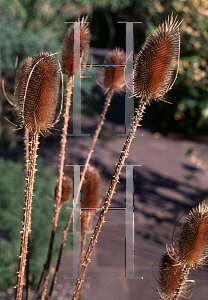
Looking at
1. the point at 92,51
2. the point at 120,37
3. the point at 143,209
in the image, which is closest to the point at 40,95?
the point at 143,209

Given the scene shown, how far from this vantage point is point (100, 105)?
4363mm

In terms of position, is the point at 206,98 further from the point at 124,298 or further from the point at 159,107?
the point at 124,298

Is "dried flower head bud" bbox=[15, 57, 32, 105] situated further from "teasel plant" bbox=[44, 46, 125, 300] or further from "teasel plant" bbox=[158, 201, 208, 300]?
"teasel plant" bbox=[158, 201, 208, 300]

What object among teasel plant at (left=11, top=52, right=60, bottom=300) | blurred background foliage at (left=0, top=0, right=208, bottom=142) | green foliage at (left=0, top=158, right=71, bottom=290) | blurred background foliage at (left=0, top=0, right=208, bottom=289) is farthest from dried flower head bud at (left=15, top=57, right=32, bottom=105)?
blurred background foliage at (left=0, top=0, right=208, bottom=142)

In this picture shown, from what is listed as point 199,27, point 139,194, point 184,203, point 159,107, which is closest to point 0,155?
point 139,194

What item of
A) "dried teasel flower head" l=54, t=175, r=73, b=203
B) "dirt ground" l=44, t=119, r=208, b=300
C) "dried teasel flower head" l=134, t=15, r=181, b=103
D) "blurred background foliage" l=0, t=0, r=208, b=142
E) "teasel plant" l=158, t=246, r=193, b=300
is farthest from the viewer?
"blurred background foliage" l=0, t=0, r=208, b=142

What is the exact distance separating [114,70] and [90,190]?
377 millimetres

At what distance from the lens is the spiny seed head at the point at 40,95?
1.97 ft

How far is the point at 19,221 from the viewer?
2.08 m

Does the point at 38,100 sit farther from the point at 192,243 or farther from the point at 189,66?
the point at 189,66

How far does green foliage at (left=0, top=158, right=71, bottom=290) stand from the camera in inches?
69.0

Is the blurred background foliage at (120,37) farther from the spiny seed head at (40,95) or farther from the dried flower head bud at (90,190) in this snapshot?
the spiny seed head at (40,95)

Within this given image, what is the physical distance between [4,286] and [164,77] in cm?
132

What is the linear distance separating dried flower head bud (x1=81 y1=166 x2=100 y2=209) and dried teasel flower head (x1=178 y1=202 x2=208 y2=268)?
339 mm
